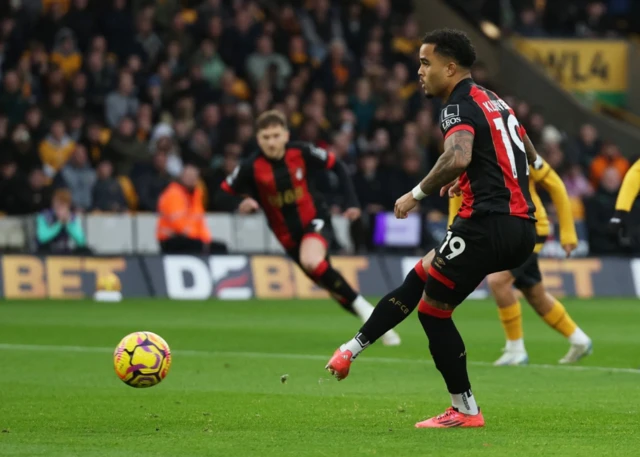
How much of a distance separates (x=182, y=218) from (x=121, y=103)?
294 cm

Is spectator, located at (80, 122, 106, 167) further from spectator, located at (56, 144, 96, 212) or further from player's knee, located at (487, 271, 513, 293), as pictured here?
player's knee, located at (487, 271, 513, 293)

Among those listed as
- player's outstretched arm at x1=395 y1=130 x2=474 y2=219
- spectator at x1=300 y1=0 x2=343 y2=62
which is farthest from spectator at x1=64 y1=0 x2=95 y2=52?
player's outstretched arm at x1=395 y1=130 x2=474 y2=219

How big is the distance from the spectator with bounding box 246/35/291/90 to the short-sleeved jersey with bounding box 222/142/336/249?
33.1 feet

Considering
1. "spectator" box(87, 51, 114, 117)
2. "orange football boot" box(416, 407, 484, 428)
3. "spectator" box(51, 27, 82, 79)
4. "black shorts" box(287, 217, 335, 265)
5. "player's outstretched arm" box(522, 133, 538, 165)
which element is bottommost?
"orange football boot" box(416, 407, 484, 428)

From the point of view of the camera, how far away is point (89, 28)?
76.4ft

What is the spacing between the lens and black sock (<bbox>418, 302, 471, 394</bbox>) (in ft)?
25.2

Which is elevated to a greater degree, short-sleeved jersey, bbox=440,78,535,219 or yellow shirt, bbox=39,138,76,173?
yellow shirt, bbox=39,138,76,173

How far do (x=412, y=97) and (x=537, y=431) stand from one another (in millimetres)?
18436

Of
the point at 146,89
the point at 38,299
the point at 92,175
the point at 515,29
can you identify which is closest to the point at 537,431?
the point at 38,299

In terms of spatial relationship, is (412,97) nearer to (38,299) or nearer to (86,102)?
(86,102)

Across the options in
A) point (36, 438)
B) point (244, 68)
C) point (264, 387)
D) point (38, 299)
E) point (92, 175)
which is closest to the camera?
point (36, 438)

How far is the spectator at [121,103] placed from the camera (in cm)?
2234

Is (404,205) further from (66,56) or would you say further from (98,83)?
(66,56)

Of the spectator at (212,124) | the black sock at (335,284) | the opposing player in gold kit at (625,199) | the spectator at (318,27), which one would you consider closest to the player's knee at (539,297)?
the opposing player in gold kit at (625,199)
